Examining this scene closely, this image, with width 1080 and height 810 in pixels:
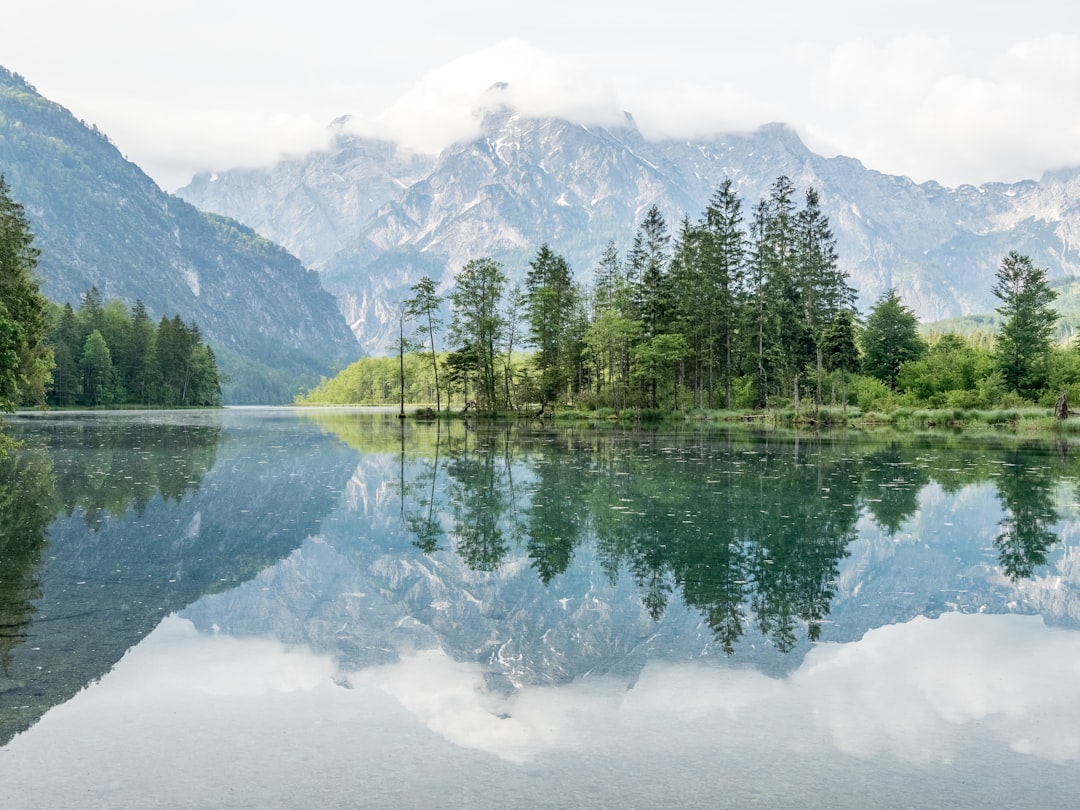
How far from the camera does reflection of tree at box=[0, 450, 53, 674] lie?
1047 cm

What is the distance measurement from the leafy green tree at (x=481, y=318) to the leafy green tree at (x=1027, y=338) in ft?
155

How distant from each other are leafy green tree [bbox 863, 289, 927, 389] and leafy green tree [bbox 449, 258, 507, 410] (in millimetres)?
38561

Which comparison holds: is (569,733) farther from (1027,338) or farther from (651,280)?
(1027,338)

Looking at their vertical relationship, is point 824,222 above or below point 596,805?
above

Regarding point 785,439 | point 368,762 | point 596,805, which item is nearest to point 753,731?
point 596,805

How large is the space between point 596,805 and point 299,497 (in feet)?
61.7

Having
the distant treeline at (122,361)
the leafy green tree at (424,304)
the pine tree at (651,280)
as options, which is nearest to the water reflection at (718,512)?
the pine tree at (651,280)

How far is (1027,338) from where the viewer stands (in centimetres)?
7212

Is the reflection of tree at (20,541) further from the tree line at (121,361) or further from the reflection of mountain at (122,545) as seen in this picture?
the tree line at (121,361)

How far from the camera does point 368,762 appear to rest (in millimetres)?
6754

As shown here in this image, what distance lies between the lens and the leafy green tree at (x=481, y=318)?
86812 millimetres

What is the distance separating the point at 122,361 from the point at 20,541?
140 metres

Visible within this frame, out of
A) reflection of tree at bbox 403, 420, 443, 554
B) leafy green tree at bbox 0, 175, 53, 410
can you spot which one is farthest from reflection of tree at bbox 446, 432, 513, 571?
leafy green tree at bbox 0, 175, 53, 410

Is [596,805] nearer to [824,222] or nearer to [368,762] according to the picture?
[368,762]
